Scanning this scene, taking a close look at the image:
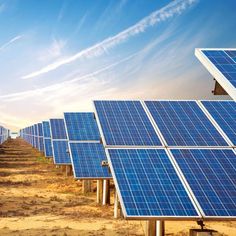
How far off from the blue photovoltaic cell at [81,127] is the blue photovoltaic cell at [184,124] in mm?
8794

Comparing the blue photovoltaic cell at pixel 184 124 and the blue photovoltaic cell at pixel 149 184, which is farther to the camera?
the blue photovoltaic cell at pixel 184 124

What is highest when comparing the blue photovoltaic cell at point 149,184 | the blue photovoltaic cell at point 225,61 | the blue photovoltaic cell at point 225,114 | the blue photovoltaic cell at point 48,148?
the blue photovoltaic cell at point 225,61

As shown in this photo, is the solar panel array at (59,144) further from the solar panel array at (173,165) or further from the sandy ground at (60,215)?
the solar panel array at (173,165)

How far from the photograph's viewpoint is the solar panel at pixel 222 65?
8.67 meters

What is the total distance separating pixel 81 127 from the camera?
79.5 feet

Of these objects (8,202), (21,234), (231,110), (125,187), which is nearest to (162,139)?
(125,187)

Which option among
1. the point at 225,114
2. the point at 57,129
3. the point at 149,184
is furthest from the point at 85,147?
the point at 57,129

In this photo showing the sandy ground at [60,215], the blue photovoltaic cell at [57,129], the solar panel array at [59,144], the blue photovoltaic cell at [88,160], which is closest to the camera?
the sandy ground at [60,215]

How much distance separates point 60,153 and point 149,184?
20.9 metres

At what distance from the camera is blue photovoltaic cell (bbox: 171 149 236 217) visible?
29.0 ft

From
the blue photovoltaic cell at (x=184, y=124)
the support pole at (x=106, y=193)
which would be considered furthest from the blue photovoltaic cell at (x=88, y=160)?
the blue photovoltaic cell at (x=184, y=124)

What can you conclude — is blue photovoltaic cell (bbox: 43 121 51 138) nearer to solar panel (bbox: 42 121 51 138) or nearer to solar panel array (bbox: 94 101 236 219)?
solar panel (bbox: 42 121 51 138)

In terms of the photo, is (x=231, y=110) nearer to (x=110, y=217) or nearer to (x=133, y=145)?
(x=133, y=145)

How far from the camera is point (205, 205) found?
347 inches
